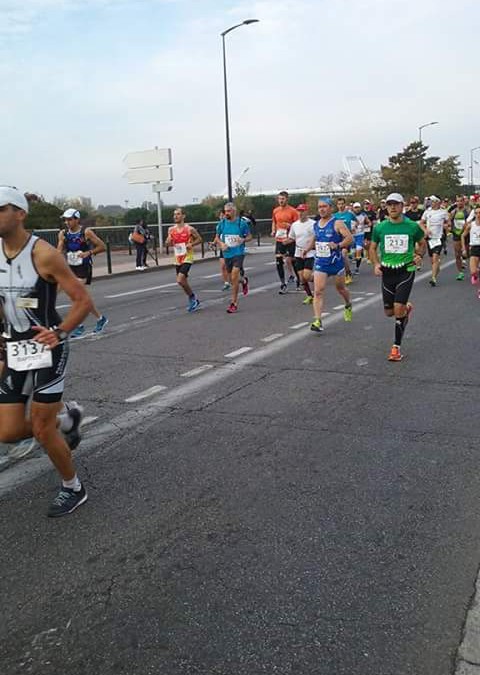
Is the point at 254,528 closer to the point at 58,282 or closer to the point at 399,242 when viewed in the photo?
the point at 58,282

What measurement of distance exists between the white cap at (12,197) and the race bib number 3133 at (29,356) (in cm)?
74

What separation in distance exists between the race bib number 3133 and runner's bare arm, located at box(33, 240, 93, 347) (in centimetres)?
9

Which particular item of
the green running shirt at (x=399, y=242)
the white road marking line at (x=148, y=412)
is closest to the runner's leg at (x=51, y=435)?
the white road marking line at (x=148, y=412)

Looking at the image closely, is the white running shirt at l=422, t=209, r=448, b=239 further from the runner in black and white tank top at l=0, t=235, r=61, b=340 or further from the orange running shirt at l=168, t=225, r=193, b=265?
the runner in black and white tank top at l=0, t=235, r=61, b=340

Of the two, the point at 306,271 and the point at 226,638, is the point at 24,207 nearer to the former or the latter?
the point at 226,638

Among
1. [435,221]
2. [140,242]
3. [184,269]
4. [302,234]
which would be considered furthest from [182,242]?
[140,242]

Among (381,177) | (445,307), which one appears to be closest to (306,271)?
(445,307)

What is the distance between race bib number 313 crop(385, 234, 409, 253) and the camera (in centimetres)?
771

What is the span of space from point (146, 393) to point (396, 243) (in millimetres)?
3506

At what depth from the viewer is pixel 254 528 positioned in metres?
3.58

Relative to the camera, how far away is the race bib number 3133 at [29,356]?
140 inches

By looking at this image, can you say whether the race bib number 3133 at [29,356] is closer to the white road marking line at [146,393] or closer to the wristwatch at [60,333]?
the wristwatch at [60,333]

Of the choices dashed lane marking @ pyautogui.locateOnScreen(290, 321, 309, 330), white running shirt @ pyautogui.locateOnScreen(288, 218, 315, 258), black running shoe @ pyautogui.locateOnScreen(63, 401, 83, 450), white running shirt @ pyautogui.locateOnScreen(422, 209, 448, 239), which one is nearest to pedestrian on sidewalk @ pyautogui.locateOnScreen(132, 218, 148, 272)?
white running shirt @ pyautogui.locateOnScreen(422, 209, 448, 239)

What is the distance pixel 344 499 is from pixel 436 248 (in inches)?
469
